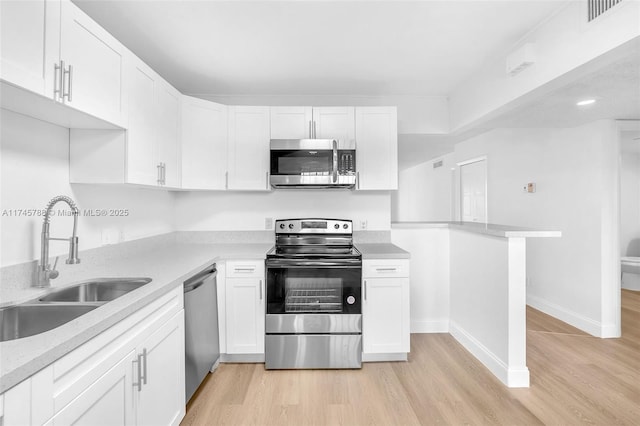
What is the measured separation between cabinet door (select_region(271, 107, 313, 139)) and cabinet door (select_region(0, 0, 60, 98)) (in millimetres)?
1779

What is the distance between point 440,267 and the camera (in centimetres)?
343

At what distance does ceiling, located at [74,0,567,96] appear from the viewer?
199 centimetres

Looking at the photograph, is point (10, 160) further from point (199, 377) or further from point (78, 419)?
point (199, 377)

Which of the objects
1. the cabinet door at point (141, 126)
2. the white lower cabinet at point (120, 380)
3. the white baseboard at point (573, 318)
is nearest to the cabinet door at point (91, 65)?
the cabinet door at point (141, 126)

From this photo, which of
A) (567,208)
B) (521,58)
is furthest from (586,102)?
(567,208)

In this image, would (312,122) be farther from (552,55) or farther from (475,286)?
(475,286)

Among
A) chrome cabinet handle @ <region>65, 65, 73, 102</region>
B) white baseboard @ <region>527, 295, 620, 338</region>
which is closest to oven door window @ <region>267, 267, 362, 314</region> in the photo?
chrome cabinet handle @ <region>65, 65, 73, 102</region>

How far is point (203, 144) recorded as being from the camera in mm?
2963

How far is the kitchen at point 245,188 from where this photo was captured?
1.67 metres

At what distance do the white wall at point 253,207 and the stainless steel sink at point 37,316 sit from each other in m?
1.99

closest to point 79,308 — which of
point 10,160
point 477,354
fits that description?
point 10,160

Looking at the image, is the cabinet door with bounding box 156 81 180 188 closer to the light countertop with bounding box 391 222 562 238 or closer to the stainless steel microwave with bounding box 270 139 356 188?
the stainless steel microwave with bounding box 270 139 356 188

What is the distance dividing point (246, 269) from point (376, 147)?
159 cm

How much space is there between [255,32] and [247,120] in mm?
921
